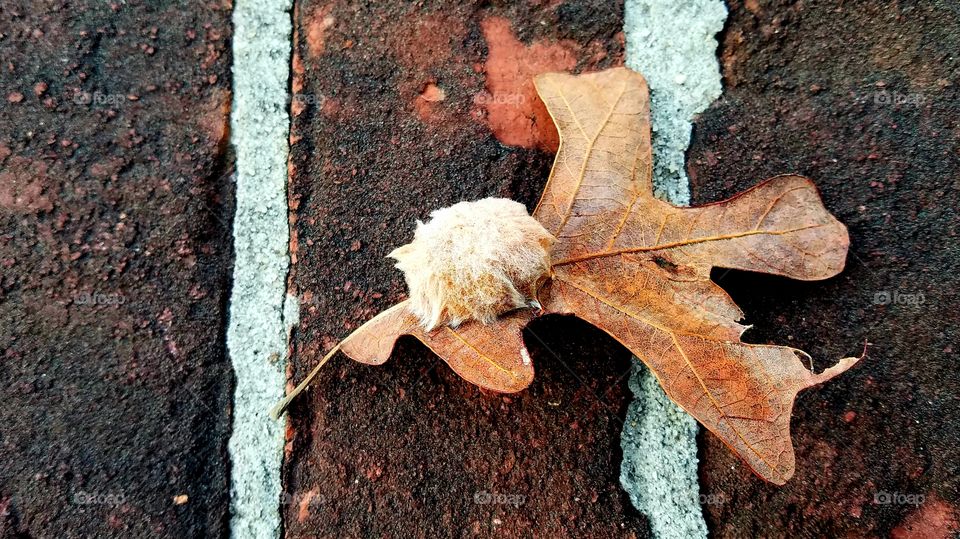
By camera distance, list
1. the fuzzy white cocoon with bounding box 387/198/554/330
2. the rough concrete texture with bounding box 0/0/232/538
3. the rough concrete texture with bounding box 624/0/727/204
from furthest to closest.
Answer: the rough concrete texture with bounding box 624/0/727/204 < the rough concrete texture with bounding box 0/0/232/538 < the fuzzy white cocoon with bounding box 387/198/554/330

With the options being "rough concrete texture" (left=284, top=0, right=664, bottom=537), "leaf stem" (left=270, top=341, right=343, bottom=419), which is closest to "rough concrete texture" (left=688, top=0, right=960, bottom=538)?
"rough concrete texture" (left=284, top=0, right=664, bottom=537)

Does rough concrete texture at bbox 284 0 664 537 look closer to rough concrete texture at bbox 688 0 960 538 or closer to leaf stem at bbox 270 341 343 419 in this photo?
leaf stem at bbox 270 341 343 419

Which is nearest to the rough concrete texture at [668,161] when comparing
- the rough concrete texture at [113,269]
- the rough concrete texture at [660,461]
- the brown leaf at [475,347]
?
the rough concrete texture at [660,461]

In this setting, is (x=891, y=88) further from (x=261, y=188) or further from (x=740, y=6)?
(x=261, y=188)

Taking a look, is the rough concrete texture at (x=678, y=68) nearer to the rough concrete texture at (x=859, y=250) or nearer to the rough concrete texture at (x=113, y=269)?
the rough concrete texture at (x=859, y=250)

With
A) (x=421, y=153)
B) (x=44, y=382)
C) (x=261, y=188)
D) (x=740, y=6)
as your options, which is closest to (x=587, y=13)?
(x=740, y=6)
